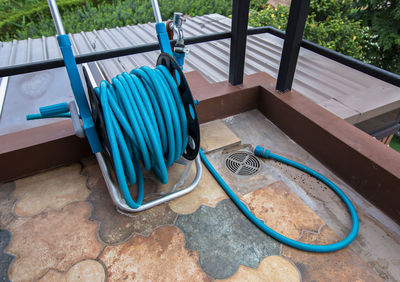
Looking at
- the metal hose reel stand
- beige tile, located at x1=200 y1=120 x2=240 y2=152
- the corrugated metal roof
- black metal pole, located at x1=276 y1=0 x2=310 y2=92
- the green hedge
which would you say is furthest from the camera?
the green hedge

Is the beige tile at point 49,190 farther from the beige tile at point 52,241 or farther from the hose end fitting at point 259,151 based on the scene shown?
the hose end fitting at point 259,151

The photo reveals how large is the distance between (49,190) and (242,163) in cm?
130

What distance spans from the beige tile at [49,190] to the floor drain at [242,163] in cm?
98

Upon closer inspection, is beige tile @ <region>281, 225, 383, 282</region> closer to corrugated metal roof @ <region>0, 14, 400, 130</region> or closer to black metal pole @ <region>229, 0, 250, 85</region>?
black metal pole @ <region>229, 0, 250, 85</region>

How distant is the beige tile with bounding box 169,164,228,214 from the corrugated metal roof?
63.1 inches

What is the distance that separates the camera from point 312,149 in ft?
6.01

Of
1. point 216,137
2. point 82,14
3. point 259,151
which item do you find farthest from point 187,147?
point 82,14

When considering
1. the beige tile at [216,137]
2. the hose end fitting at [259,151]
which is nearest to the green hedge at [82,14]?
the beige tile at [216,137]

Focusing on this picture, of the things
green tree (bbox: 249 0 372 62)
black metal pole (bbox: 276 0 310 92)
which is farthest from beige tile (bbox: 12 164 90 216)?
green tree (bbox: 249 0 372 62)

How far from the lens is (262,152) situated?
5.99 feet

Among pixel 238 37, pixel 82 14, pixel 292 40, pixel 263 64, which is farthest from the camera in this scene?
pixel 82 14

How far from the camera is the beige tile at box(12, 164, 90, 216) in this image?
61.1 inches

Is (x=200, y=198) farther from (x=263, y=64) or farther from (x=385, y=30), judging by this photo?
(x=385, y=30)

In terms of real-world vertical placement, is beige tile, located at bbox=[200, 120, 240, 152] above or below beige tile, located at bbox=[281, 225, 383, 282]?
above
